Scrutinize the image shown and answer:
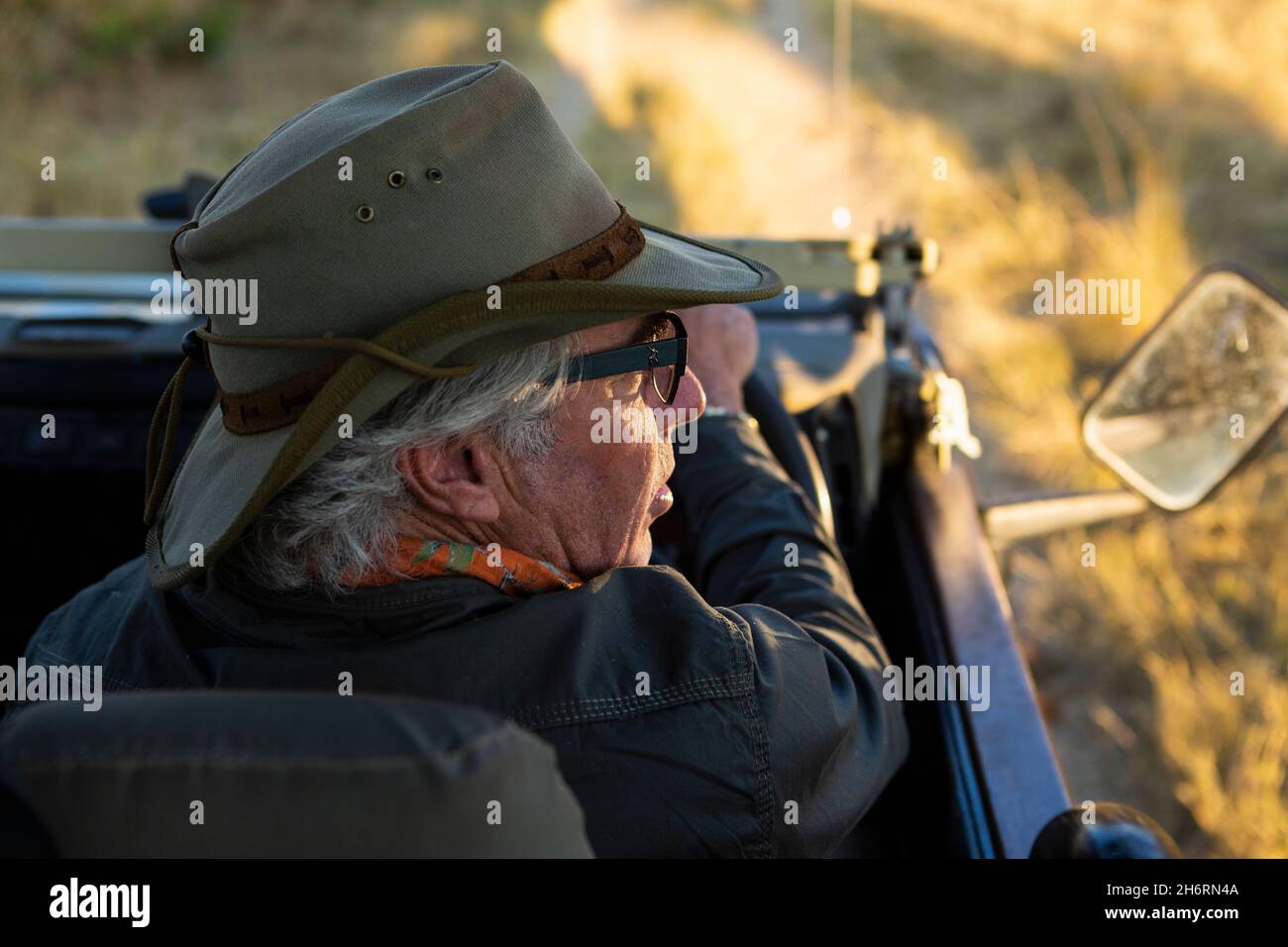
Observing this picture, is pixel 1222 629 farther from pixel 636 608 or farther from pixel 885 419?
pixel 636 608

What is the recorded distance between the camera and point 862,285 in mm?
2439

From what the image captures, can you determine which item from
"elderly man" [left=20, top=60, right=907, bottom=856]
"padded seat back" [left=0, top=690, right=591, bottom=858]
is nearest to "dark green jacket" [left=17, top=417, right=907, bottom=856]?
"elderly man" [left=20, top=60, right=907, bottom=856]

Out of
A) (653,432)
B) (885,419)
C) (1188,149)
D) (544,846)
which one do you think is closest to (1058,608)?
(885,419)

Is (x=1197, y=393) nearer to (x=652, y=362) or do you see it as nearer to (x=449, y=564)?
(x=652, y=362)

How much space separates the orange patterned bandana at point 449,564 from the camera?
4.25 ft

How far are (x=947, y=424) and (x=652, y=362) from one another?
1.03 meters

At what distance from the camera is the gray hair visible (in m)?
1.25

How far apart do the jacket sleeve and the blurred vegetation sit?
115 centimetres

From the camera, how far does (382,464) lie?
126 cm
